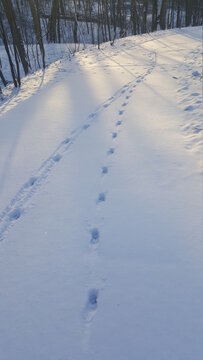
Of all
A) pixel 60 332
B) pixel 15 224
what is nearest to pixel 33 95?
pixel 15 224

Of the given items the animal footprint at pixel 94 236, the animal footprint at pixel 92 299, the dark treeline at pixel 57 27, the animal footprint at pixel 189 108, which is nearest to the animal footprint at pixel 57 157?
the animal footprint at pixel 94 236

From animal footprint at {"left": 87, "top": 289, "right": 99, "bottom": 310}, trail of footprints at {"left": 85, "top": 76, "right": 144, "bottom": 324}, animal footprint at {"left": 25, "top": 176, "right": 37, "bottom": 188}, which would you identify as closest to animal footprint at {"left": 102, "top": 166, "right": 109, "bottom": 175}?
trail of footprints at {"left": 85, "top": 76, "right": 144, "bottom": 324}

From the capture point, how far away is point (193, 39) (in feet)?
38.5

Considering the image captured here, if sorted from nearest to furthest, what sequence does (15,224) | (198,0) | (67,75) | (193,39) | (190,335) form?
(190,335)
(15,224)
(67,75)
(193,39)
(198,0)

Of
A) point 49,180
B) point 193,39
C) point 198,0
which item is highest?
point 198,0

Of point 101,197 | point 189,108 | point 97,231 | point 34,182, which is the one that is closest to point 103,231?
point 97,231

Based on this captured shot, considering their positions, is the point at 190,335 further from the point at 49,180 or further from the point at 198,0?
the point at 198,0

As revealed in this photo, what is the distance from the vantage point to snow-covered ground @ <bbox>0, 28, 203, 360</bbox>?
1839 mm

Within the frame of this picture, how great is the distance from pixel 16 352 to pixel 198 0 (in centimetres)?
3205

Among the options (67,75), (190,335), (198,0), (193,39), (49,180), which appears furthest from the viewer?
(198,0)

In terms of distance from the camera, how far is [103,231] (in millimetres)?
2631

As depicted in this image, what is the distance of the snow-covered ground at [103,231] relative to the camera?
72.4 inches

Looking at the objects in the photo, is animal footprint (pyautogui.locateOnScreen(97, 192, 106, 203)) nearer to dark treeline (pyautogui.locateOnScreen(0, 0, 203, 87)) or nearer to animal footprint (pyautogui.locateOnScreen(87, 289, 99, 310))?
animal footprint (pyautogui.locateOnScreen(87, 289, 99, 310))

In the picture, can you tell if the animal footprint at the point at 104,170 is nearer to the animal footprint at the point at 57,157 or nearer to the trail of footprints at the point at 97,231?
the trail of footprints at the point at 97,231
